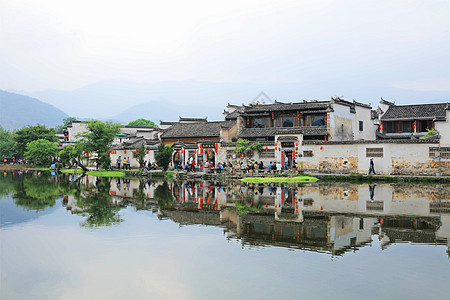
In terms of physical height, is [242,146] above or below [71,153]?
above

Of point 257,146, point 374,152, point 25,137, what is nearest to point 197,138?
point 257,146

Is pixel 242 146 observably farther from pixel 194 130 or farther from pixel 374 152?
pixel 194 130

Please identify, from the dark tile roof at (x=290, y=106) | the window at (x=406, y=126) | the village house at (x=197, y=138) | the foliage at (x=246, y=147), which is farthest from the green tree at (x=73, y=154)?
the window at (x=406, y=126)

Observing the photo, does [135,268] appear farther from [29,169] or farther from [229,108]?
[29,169]

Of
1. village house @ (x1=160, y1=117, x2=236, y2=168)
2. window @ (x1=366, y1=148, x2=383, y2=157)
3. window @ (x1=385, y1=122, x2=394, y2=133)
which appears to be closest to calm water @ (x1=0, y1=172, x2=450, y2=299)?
window @ (x1=366, y1=148, x2=383, y2=157)

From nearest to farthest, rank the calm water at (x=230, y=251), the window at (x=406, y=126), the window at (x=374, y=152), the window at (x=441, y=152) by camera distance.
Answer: the calm water at (x=230, y=251) → the window at (x=441, y=152) → the window at (x=374, y=152) → the window at (x=406, y=126)

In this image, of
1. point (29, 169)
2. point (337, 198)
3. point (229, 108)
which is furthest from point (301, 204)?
point (29, 169)

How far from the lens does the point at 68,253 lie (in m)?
11.1

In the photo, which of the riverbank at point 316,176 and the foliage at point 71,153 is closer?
the riverbank at point 316,176

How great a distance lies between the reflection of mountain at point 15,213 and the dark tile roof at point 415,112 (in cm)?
3877

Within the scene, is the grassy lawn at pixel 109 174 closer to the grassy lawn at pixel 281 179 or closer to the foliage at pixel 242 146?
the foliage at pixel 242 146

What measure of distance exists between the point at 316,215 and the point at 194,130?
36159 millimetres

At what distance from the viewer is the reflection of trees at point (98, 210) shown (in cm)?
1571

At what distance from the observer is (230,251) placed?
10914 mm
